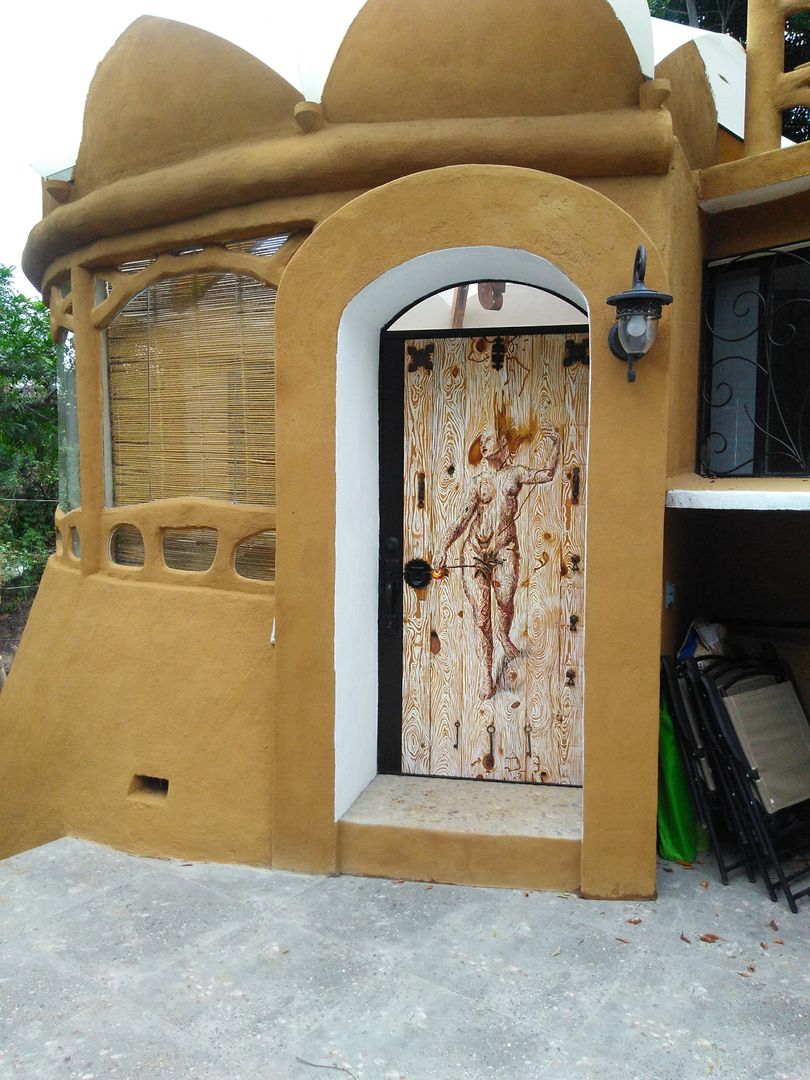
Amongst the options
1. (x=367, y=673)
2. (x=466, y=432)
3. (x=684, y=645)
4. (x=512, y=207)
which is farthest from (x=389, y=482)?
(x=684, y=645)

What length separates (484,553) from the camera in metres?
4.90

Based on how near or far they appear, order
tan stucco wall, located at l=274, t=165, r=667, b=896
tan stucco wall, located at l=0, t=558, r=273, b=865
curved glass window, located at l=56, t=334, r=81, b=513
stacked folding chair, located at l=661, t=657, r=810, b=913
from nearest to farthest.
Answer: tan stucco wall, located at l=274, t=165, r=667, b=896
stacked folding chair, located at l=661, t=657, r=810, b=913
tan stucco wall, located at l=0, t=558, r=273, b=865
curved glass window, located at l=56, t=334, r=81, b=513

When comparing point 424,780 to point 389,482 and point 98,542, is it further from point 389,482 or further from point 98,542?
point 98,542

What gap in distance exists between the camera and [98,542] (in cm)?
565

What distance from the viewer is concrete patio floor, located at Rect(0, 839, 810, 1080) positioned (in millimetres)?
3006

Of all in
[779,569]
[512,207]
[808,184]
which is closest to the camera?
[512,207]

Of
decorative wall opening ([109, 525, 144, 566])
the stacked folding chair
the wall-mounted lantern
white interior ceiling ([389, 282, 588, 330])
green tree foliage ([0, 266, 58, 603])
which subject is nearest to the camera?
the wall-mounted lantern

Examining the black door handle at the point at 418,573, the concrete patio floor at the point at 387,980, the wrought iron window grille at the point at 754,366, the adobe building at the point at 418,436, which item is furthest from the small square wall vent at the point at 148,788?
the wrought iron window grille at the point at 754,366

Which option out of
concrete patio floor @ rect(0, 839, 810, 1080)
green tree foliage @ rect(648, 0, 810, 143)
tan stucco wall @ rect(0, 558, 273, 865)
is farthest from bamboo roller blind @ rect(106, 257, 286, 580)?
green tree foliage @ rect(648, 0, 810, 143)

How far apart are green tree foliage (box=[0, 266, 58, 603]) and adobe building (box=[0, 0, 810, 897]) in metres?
9.55

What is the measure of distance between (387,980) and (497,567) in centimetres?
229

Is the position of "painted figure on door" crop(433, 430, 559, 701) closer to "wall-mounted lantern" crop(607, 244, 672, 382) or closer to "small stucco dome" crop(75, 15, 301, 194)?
"wall-mounted lantern" crop(607, 244, 672, 382)

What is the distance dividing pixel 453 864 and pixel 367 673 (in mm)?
1171

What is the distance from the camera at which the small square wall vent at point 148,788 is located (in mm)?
4844
